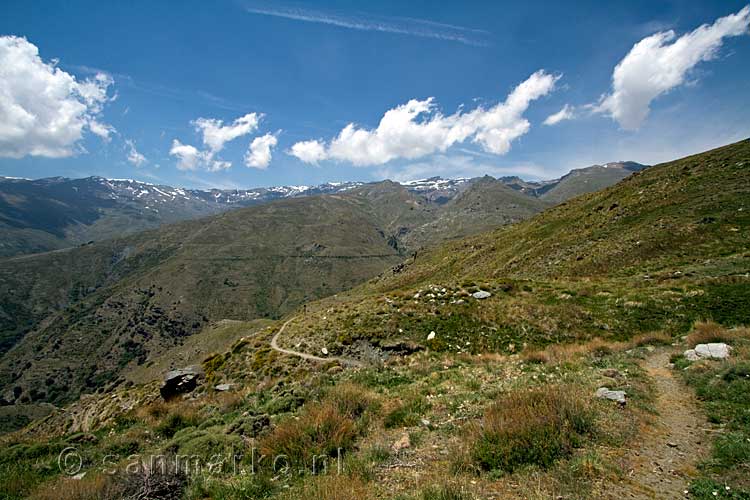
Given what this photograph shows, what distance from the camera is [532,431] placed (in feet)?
20.2

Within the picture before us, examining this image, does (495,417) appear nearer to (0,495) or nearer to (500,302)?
(0,495)

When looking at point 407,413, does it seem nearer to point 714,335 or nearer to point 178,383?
point 714,335

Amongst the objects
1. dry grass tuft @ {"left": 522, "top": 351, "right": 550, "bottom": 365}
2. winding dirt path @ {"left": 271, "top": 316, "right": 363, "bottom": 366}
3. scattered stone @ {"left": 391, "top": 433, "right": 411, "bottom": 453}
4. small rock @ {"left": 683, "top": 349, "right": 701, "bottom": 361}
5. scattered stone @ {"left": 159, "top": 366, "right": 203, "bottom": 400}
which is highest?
scattered stone @ {"left": 391, "top": 433, "right": 411, "bottom": 453}

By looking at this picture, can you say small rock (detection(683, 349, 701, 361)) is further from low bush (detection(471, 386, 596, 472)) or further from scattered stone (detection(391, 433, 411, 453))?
scattered stone (detection(391, 433, 411, 453))

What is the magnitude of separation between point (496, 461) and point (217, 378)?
22.3m

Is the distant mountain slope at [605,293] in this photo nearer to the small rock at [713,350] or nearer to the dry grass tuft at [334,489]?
the small rock at [713,350]

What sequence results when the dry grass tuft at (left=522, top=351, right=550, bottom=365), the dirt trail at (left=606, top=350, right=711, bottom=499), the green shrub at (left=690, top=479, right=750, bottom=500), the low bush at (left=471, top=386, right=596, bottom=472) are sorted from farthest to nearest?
the dry grass tuft at (left=522, top=351, right=550, bottom=365), the low bush at (left=471, top=386, right=596, bottom=472), the dirt trail at (left=606, top=350, right=711, bottom=499), the green shrub at (left=690, top=479, right=750, bottom=500)

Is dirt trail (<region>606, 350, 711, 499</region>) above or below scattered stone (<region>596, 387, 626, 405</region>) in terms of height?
below

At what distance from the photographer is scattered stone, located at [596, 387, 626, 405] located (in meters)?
7.76

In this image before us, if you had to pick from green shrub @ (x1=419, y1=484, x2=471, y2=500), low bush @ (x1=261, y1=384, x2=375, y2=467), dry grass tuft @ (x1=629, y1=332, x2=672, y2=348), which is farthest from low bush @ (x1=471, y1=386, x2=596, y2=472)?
dry grass tuft @ (x1=629, y1=332, x2=672, y2=348)

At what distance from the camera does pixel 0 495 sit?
692cm

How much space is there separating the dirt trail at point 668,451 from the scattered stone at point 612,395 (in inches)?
26.1

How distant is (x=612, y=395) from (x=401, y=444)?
521 cm

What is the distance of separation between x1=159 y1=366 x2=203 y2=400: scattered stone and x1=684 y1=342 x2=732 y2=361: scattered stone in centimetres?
2567
